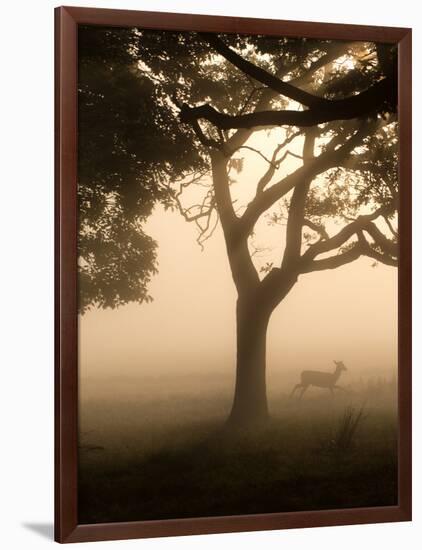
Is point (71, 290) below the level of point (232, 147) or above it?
below

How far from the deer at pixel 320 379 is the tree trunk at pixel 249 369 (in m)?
0.20

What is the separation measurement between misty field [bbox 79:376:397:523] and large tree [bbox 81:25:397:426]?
0.58 feet

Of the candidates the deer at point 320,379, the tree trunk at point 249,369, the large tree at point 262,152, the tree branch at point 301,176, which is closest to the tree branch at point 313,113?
the large tree at point 262,152

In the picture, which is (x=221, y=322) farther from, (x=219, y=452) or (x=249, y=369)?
(x=219, y=452)

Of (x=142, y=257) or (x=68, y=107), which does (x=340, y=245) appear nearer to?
(x=142, y=257)

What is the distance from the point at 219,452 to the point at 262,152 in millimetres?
1613

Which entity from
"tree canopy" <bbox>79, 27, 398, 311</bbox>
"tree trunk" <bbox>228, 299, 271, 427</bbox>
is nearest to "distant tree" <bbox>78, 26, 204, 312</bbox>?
"tree canopy" <bbox>79, 27, 398, 311</bbox>

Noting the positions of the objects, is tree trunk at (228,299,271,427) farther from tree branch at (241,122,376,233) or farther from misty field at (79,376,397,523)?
tree branch at (241,122,376,233)

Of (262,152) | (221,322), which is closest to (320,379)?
(221,322)

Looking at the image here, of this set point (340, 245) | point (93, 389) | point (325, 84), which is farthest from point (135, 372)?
point (325, 84)

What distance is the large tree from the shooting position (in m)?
6.99

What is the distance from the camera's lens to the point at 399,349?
7.44 metres

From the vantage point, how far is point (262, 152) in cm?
718

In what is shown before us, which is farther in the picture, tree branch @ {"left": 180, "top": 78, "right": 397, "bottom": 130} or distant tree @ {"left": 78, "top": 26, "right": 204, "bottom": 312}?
tree branch @ {"left": 180, "top": 78, "right": 397, "bottom": 130}
